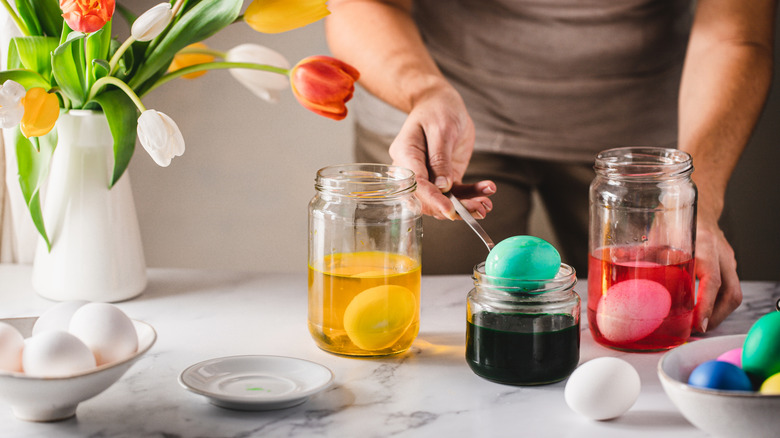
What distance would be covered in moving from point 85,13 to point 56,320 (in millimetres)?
326

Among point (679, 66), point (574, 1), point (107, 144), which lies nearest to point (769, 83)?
point (679, 66)

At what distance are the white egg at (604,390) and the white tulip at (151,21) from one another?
23.4 inches

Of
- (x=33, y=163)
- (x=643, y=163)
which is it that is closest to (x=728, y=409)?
(x=643, y=163)

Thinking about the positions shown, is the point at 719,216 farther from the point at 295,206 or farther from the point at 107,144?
the point at 107,144

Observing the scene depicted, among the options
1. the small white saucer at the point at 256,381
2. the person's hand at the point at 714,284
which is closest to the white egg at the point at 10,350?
the small white saucer at the point at 256,381

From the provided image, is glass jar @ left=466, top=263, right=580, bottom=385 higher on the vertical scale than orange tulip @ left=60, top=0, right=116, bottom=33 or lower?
lower

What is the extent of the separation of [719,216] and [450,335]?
602 mm

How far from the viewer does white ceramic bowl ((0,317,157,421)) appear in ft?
2.15

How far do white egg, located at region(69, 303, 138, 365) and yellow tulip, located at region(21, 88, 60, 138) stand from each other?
282mm

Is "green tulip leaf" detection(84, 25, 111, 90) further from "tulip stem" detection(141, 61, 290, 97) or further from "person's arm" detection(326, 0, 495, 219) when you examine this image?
"person's arm" detection(326, 0, 495, 219)

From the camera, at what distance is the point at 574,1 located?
1375mm

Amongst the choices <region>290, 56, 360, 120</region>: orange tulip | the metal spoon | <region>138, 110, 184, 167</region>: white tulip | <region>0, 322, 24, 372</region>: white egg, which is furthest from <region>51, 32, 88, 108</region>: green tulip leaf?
the metal spoon

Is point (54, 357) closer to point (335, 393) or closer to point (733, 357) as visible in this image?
point (335, 393)

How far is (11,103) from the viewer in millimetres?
875
